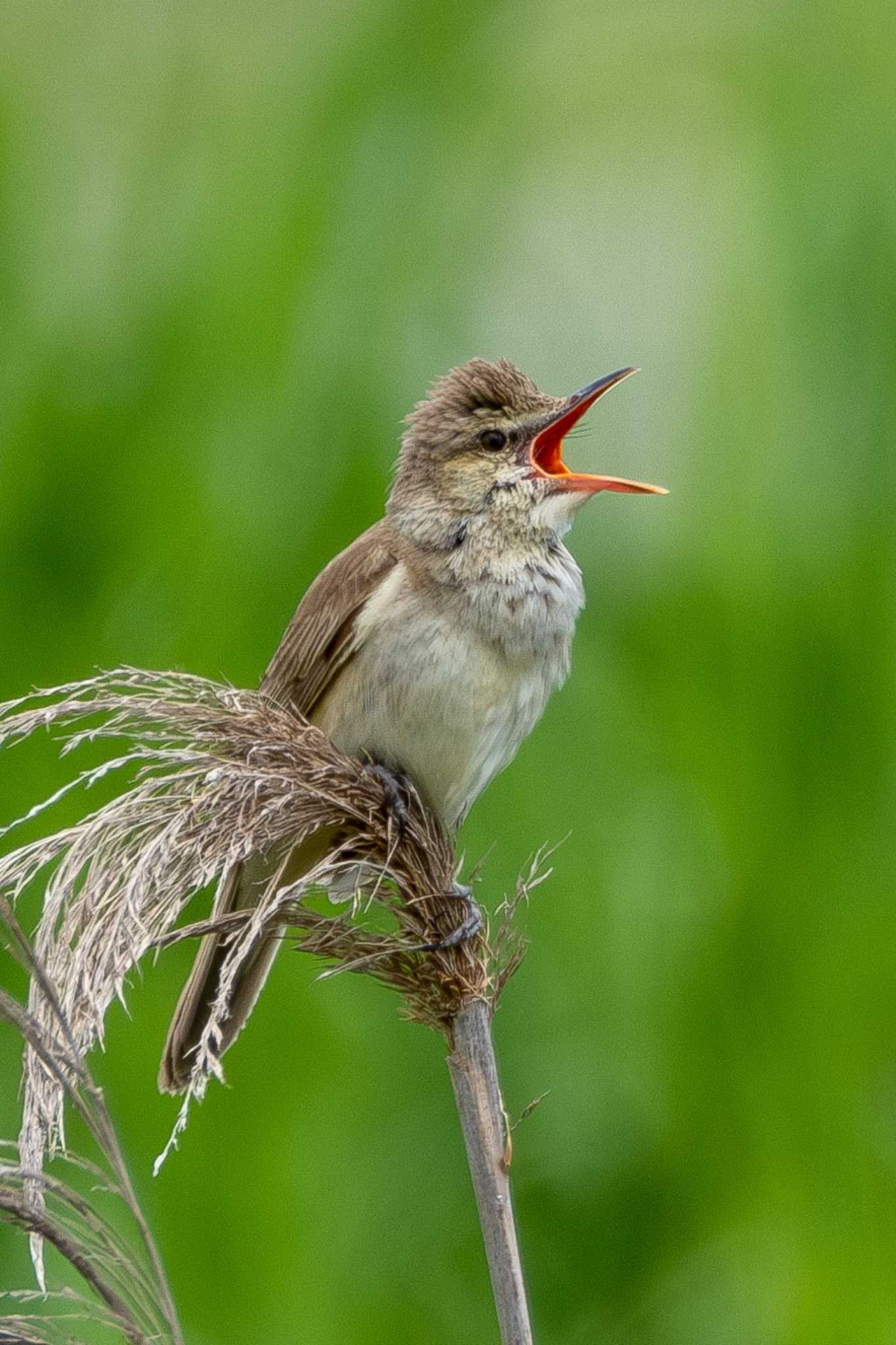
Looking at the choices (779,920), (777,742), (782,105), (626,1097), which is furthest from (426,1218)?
(782,105)

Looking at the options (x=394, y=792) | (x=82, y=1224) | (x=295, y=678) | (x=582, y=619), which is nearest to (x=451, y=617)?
(x=295, y=678)

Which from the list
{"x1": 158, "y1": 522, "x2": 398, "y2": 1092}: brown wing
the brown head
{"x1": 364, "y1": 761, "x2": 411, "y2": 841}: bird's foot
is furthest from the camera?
the brown head

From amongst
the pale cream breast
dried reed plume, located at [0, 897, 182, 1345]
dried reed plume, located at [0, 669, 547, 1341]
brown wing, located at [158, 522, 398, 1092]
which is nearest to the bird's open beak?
the pale cream breast

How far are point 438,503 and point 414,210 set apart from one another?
1158 mm

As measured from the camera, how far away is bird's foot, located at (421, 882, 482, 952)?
86.5 inches

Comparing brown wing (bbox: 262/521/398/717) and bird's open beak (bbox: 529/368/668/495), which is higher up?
bird's open beak (bbox: 529/368/668/495)

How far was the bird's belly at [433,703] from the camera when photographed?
320cm

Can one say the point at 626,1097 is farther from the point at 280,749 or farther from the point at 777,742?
the point at 280,749

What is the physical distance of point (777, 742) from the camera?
3953 mm

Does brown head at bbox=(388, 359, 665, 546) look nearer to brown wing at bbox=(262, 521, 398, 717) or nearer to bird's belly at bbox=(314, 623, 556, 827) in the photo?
brown wing at bbox=(262, 521, 398, 717)

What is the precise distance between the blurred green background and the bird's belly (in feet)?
2.17

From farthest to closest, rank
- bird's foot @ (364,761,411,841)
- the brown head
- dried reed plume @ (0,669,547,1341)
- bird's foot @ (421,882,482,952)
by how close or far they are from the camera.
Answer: the brown head, bird's foot @ (364,761,411,841), bird's foot @ (421,882,482,952), dried reed plume @ (0,669,547,1341)

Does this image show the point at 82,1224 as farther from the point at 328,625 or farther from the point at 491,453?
the point at 491,453

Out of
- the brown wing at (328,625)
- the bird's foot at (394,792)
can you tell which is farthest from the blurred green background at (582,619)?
the bird's foot at (394,792)
